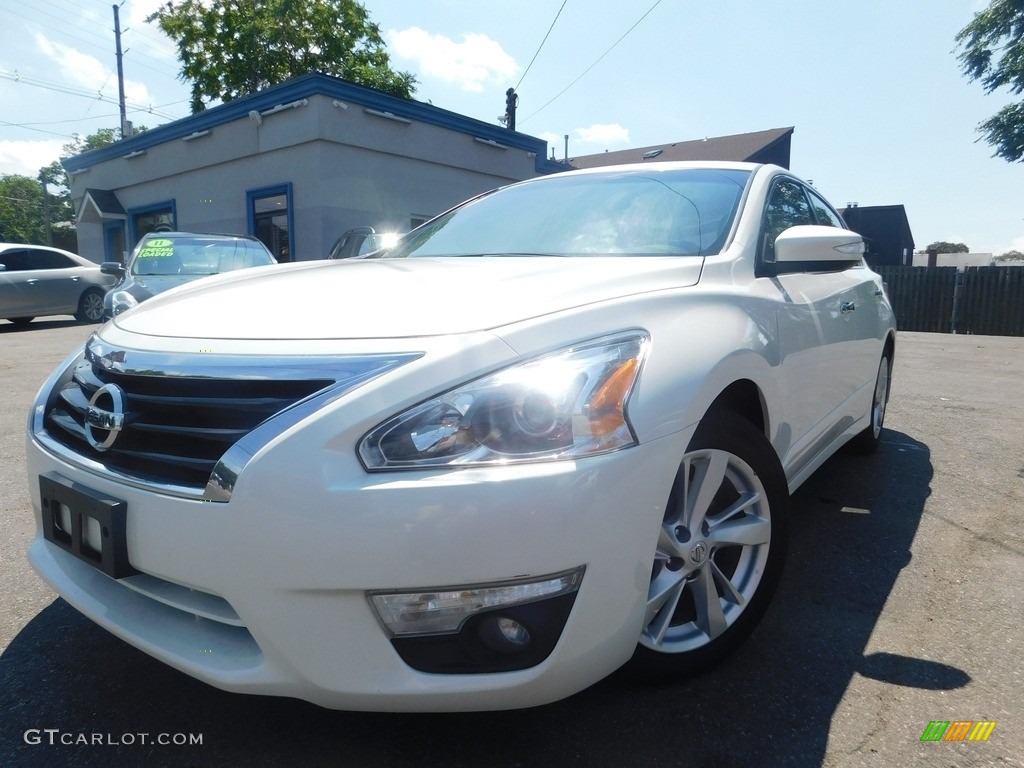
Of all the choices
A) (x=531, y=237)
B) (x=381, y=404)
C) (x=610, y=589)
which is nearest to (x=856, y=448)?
(x=531, y=237)

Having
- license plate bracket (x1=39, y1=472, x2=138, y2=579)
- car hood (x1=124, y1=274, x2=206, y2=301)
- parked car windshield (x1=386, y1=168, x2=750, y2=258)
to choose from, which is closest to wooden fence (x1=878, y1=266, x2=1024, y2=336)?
car hood (x1=124, y1=274, x2=206, y2=301)

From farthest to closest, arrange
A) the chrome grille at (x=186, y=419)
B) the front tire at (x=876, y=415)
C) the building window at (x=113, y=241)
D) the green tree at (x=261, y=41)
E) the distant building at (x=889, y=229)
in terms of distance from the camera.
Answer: the distant building at (x=889, y=229), the green tree at (x=261, y=41), the building window at (x=113, y=241), the front tire at (x=876, y=415), the chrome grille at (x=186, y=419)

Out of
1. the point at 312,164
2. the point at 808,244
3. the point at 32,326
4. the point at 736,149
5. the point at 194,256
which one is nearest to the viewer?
the point at 808,244

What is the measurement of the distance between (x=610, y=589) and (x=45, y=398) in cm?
168


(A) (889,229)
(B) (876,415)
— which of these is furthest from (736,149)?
(B) (876,415)

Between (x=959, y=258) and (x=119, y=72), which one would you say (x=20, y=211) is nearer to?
(x=119, y=72)

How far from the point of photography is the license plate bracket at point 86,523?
1.59 metres

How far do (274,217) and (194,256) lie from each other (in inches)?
274

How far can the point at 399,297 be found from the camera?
6.03 ft

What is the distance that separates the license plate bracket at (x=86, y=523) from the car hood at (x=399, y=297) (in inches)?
16.7

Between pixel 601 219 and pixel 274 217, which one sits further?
pixel 274 217

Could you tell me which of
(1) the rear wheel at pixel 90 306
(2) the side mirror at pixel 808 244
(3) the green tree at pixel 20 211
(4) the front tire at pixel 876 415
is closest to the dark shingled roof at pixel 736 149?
(1) the rear wheel at pixel 90 306

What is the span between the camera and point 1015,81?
75.2 ft

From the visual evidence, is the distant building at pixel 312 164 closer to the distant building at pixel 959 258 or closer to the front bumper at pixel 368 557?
the front bumper at pixel 368 557
